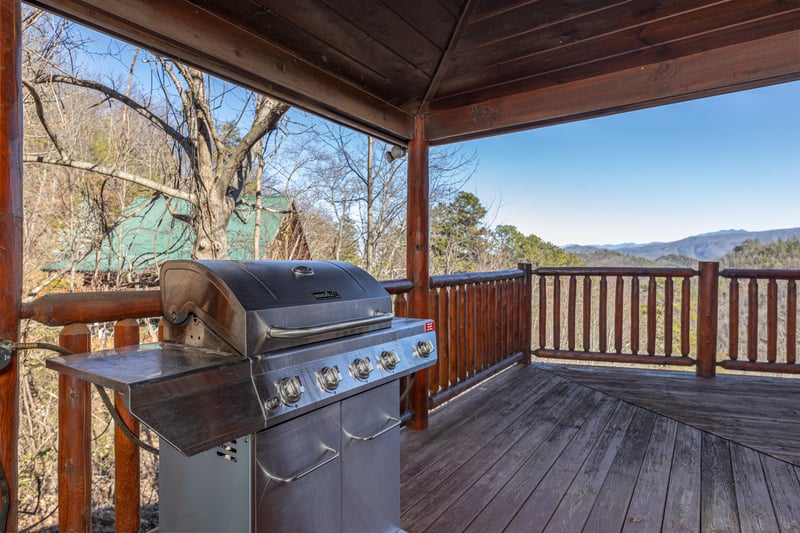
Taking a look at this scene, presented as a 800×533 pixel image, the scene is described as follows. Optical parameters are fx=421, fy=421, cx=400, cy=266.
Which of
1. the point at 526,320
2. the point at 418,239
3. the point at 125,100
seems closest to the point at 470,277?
the point at 418,239

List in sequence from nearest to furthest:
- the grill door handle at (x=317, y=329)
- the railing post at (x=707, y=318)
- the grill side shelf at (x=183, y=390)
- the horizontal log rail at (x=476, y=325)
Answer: the grill side shelf at (x=183, y=390) < the grill door handle at (x=317, y=329) < the horizontal log rail at (x=476, y=325) < the railing post at (x=707, y=318)

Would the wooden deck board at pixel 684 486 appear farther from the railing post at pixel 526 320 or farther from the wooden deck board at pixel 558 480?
the railing post at pixel 526 320

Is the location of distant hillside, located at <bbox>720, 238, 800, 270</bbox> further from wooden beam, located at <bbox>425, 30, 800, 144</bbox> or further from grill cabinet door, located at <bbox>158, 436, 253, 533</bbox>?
grill cabinet door, located at <bbox>158, 436, 253, 533</bbox>

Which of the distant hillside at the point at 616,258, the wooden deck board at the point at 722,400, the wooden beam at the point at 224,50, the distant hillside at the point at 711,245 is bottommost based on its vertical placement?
the wooden deck board at the point at 722,400

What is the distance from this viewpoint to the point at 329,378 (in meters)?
1.33

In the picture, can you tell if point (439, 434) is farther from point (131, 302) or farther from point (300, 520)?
point (131, 302)

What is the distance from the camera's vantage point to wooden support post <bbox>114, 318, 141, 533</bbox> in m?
1.38

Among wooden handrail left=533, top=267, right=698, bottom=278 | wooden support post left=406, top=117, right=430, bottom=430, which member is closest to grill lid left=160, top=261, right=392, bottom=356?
wooden support post left=406, top=117, right=430, bottom=430

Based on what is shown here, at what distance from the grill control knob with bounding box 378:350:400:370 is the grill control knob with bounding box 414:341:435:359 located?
15 cm

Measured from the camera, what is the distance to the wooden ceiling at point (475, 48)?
161 centimetres

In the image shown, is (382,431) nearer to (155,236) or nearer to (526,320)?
(526,320)

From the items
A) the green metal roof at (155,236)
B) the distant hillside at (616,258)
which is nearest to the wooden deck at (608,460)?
the green metal roof at (155,236)

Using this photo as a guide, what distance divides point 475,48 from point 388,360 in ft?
5.08

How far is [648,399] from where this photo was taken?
350cm
